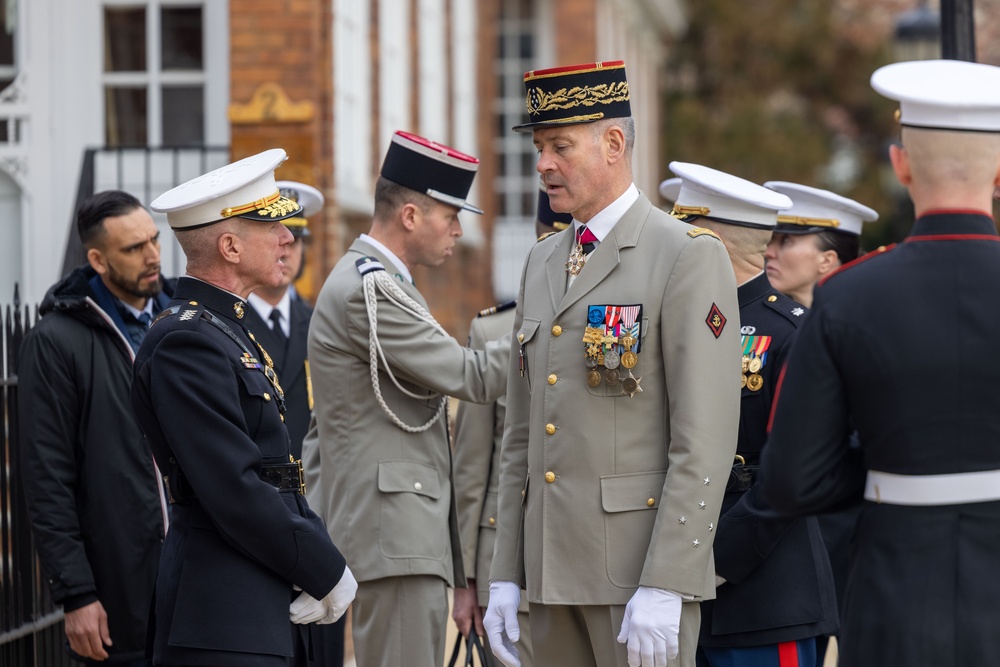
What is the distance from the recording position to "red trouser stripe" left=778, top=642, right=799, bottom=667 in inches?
159

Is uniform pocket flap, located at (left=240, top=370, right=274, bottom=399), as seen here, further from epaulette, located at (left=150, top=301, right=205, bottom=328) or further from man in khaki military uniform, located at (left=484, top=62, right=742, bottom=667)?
man in khaki military uniform, located at (left=484, top=62, right=742, bottom=667)

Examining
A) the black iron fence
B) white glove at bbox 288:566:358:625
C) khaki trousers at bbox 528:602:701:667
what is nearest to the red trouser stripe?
khaki trousers at bbox 528:602:701:667

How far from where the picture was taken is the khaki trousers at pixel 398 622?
4625 millimetres

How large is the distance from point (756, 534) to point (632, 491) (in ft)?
1.62

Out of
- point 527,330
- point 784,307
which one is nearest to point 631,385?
point 527,330

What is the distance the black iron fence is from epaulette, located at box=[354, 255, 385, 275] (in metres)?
1.52

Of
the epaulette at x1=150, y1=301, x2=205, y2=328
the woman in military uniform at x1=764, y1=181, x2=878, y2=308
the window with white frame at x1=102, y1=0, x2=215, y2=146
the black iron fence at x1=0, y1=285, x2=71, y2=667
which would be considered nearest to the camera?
the epaulette at x1=150, y1=301, x2=205, y2=328

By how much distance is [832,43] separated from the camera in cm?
3067

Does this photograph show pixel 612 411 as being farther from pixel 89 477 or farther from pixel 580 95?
pixel 89 477

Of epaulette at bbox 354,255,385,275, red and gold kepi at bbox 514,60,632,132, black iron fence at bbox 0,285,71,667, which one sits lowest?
black iron fence at bbox 0,285,71,667

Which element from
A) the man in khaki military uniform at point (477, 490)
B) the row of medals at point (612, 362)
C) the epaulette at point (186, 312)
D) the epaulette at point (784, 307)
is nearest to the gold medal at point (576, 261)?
the row of medals at point (612, 362)

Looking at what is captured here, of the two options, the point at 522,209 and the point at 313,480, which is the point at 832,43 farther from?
the point at 313,480

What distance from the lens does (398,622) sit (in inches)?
183

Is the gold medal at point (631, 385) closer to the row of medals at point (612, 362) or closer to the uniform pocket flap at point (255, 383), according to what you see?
the row of medals at point (612, 362)
